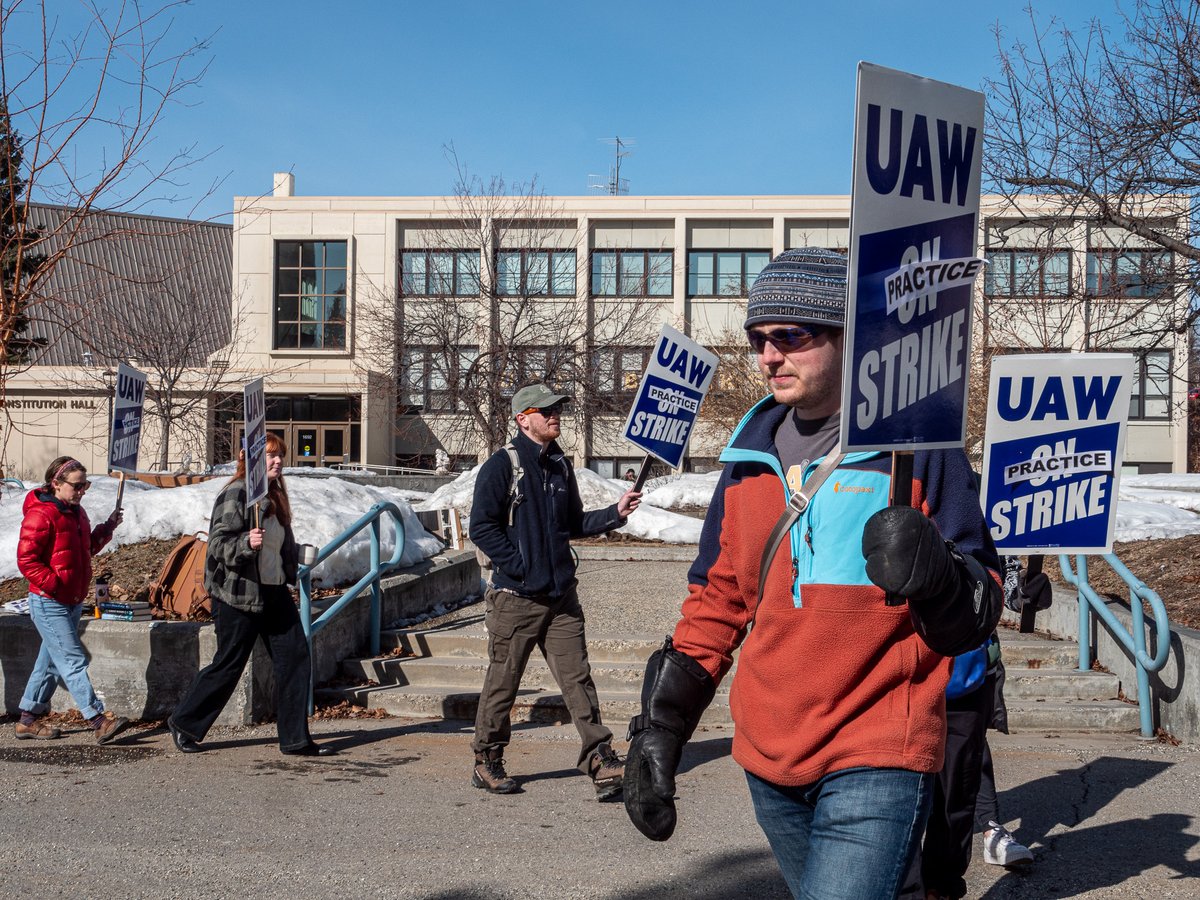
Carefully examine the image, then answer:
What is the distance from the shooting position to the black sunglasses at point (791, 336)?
2.63m

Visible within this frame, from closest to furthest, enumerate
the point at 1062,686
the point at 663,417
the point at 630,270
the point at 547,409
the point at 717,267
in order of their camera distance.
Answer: the point at 547,409
the point at 663,417
the point at 1062,686
the point at 630,270
the point at 717,267

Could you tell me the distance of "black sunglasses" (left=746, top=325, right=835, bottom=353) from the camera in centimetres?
263

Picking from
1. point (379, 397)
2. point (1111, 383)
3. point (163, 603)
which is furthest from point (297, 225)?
point (1111, 383)

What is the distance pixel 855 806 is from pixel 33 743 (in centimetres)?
675

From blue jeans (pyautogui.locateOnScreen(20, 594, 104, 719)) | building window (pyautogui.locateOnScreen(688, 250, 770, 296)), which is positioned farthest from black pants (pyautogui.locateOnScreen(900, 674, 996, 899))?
building window (pyautogui.locateOnScreen(688, 250, 770, 296))

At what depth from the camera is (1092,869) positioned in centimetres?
523

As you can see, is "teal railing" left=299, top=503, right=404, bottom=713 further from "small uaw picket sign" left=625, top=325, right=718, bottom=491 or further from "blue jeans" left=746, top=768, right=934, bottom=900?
"blue jeans" left=746, top=768, right=934, bottom=900

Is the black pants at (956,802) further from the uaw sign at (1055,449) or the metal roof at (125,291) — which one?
the metal roof at (125,291)

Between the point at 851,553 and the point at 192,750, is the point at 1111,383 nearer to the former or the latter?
the point at 851,553

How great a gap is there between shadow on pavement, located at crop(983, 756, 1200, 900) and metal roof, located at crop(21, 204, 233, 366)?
542 centimetres

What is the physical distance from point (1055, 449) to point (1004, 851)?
7.72 ft

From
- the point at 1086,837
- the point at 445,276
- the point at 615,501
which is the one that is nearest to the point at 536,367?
the point at 445,276

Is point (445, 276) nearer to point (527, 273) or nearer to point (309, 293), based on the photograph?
point (527, 273)

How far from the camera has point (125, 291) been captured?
30.2 metres
